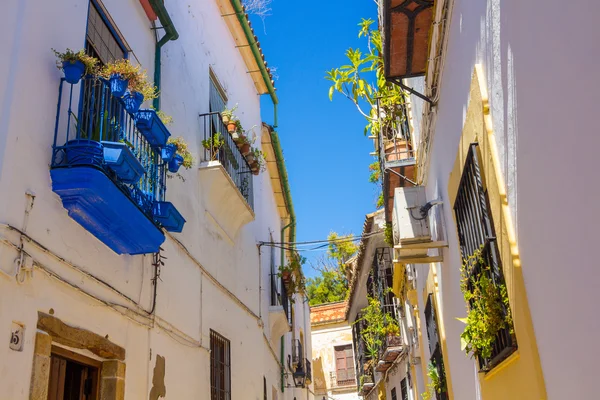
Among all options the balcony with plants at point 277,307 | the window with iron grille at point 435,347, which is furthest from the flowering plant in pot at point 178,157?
the balcony with plants at point 277,307

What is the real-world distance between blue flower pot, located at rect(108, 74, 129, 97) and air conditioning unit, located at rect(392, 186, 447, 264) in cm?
287

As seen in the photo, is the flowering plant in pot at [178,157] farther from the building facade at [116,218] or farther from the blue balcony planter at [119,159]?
the blue balcony planter at [119,159]

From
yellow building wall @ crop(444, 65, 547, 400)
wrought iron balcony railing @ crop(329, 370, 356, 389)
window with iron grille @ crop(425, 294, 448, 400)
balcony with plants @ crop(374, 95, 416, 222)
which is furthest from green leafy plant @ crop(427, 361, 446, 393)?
wrought iron balcony railing @ crop(329, 370, 356, 389)

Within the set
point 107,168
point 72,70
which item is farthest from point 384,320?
point 72,70

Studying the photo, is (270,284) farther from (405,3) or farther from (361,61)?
(405,3)

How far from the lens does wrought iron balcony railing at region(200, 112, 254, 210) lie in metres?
8.73

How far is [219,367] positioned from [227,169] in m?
2.89

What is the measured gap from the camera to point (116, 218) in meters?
4.82

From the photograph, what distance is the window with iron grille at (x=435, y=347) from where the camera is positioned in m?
7.75

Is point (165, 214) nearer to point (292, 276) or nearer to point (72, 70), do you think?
point (72, 70)

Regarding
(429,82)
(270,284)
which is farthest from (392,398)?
(429,82)

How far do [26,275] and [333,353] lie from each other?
2424cm

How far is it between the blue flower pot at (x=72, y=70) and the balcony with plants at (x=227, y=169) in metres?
3.71

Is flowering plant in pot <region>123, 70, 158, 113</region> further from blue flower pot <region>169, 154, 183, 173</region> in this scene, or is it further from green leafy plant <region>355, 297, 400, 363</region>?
green leafy plant <region>355, 297, 400, 363</region>
